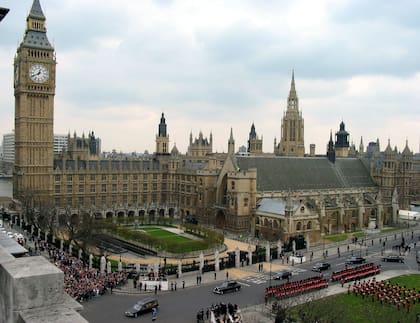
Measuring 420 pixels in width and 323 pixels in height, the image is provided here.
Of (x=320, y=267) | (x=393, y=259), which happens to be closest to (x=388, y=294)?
(x=320, y=267)

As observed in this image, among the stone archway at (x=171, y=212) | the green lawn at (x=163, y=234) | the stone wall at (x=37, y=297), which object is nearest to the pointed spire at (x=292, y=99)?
the stone archway at (x=171, y=212)

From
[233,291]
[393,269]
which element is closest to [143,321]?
[233,291]

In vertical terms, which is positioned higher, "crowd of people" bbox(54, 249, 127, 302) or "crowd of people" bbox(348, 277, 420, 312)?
"crowd of people" bbox(54, 249, 127, 302)

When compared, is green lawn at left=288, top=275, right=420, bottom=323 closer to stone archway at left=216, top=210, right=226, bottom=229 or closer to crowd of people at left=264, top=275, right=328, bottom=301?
crowd of people at left=264, top=275, right=328, bottom=301

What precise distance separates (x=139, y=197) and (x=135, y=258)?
1696 inches

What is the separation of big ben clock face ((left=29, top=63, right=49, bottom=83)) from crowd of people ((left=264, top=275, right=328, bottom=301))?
2773 inches

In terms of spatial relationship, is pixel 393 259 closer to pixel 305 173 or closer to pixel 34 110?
pixel 305 173

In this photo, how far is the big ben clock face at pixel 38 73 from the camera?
9356cm

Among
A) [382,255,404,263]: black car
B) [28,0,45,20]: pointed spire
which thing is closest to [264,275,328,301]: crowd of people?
[382,255,404,263]: black car

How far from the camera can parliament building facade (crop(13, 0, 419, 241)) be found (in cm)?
8456

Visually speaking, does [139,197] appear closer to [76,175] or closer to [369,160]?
[76,175]

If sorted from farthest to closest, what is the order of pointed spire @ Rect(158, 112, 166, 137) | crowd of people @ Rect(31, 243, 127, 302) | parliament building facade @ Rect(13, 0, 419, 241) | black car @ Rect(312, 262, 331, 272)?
pointed spire @ Rect(158, 112, 166, 137), parliament building facade @ Rect(13, 0, 419, 241), black car @ Rect(312, 262, 331, 272), crowd of people @ Rect(31, 243, 127, 302)

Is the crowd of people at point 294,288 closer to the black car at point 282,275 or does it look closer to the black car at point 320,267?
the black car at point 282,275

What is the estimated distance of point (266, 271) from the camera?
185 feet
